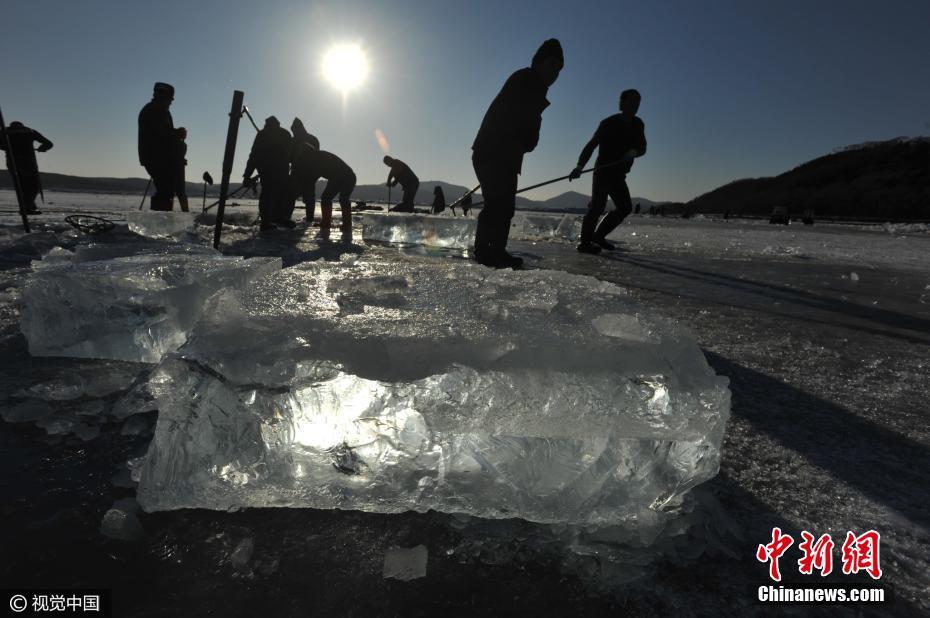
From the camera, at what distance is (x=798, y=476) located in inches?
41.8

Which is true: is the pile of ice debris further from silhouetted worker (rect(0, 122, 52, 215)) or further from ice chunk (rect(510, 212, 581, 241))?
silhouetted worker (rect(0, 122, 52, 215))

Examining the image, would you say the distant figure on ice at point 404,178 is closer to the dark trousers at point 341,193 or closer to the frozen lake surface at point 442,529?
the dark trousers at point 341,193

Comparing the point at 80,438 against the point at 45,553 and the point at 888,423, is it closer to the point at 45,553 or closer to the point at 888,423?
the point at 45,553

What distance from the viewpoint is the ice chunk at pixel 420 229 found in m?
7.69

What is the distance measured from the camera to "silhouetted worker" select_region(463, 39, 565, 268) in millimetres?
4211

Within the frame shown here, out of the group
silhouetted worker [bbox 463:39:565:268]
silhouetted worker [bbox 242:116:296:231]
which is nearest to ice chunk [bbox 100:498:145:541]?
silhouetted worker [bbox 463:39:565:268]

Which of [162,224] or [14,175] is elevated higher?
[14,175]

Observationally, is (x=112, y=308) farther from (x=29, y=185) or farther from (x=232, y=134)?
(x=29, y=185)

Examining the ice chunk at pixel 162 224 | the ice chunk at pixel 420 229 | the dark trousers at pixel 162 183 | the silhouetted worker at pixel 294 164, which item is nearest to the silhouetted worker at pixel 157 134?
the dark trousers at pixel 162 183

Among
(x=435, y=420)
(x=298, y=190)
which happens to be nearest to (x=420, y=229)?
(x=298, y=190)

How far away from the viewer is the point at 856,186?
4575cm

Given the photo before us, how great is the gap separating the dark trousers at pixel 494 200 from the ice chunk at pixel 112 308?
10.4 ft

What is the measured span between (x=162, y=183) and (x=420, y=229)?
4001 mm

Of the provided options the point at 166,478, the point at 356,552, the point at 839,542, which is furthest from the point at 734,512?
the point at 166,478
